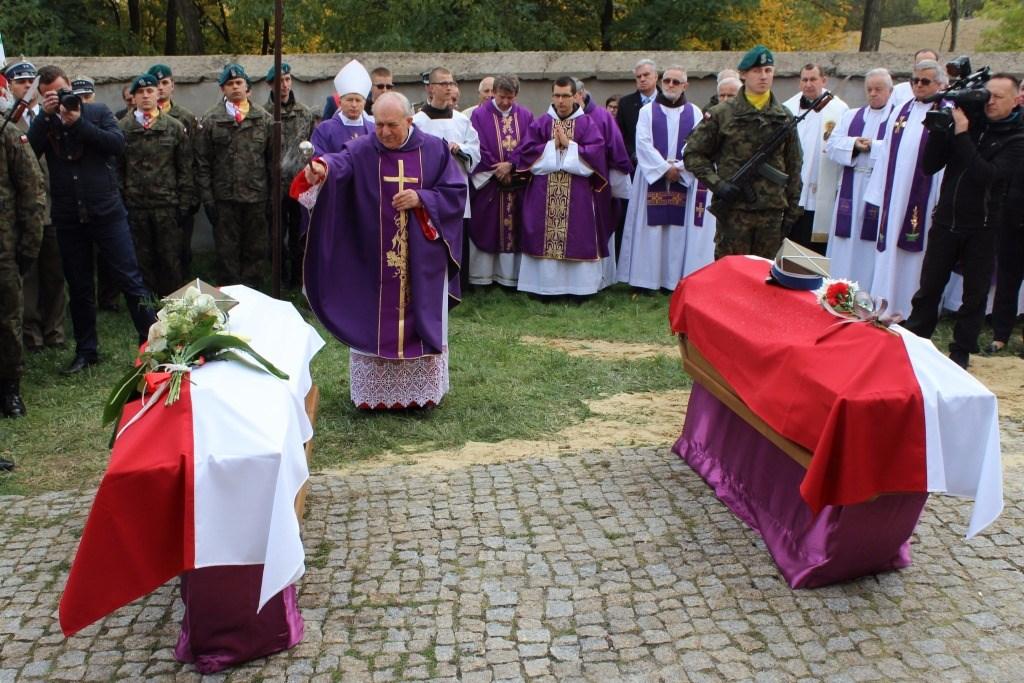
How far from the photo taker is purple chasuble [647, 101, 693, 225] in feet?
33.9

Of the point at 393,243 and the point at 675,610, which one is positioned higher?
the point at 393,243

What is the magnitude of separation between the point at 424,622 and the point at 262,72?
8.69 meters

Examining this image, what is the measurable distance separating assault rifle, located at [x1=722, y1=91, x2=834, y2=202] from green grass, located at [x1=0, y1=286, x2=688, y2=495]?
4.79 ft

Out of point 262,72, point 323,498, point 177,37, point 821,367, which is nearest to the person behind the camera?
point 821,367

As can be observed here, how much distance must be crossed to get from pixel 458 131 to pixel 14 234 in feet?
14.4

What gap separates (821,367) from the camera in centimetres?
435

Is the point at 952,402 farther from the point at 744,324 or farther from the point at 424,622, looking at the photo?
the point at 424,622

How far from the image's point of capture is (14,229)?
666 centimetres

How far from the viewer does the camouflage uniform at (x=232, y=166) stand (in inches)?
372

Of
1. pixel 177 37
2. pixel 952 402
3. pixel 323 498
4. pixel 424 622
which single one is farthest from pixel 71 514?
pixel 177 37

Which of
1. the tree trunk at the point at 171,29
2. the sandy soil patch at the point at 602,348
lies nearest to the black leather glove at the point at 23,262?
the sandy soil patch at the point at 602,348

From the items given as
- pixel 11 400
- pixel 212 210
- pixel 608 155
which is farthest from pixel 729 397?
pixel 212 210

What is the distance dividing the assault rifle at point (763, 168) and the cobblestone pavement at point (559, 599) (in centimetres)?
289

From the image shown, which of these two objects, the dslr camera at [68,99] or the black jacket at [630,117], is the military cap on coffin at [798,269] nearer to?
the dslr camera at [68,99]
